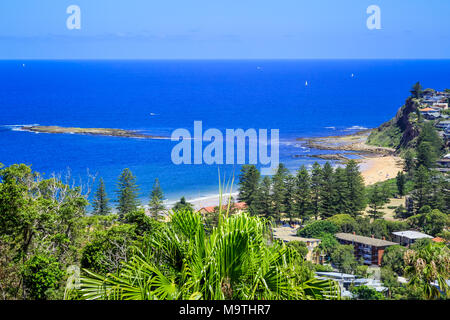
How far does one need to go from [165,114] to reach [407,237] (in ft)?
136

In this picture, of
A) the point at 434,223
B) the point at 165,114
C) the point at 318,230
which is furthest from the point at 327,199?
the point at 165,114

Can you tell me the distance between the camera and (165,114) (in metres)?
54.8

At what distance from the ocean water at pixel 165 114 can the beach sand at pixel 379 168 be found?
3536 millimetres

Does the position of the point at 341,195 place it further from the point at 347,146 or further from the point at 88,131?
the point at 88,131

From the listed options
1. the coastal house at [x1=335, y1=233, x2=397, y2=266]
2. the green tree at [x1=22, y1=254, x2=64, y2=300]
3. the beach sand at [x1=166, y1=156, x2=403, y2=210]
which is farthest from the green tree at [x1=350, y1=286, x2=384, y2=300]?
the beach sand at [x1=166, y1=156, x2=403, y2=210]

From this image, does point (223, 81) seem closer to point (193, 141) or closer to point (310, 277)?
point (193, 141)

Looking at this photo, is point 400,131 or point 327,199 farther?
point 400,131

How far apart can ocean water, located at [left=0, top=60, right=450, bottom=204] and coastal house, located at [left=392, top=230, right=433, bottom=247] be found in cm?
950

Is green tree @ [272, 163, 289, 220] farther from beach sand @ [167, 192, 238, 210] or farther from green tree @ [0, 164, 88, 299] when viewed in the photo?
green tree @ [0, 164, 88, 299]

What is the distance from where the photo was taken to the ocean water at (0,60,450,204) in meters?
32.0

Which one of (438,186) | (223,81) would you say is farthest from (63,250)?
(223,81)

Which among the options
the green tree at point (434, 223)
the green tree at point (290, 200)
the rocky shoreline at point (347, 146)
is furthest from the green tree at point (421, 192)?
the rocky shoreline at point (347, 146)

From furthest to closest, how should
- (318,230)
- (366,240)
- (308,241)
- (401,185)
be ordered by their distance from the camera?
(401,185) < (318,230) < (308,241) < (366,240)

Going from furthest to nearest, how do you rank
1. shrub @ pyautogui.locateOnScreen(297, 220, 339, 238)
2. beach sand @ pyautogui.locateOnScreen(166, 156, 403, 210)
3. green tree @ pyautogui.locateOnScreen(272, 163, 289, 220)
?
beach sand @ pyautogui.locateOnScreen(166, 156, 403, 210)
green tree @ pyautogui.locateOnScreen(272, 163, 289, 220)
shrub @ pyautogui.locateOnScreen(297, 220, 339, 238)
